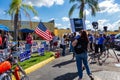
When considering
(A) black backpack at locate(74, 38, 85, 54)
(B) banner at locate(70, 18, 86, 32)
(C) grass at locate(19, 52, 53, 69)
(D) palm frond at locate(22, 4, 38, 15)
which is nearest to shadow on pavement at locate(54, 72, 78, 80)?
(A) black backpack at locate(74, 38, 85, 54)

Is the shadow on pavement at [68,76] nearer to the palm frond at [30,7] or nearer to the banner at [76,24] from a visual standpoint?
the banner at [76,24]

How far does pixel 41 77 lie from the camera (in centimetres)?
1211

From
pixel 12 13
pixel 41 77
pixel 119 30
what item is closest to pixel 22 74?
pixel 41 77

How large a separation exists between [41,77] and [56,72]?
4.34 ft

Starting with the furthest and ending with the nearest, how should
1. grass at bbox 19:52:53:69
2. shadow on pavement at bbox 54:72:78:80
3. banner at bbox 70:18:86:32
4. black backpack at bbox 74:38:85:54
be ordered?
grass at bbox 19:52:53:69 → banner at bbox 70:18:86:32 → shadow on pavement at bbox 54:72:78:80 → black backpack at bbox 74:38:85:54

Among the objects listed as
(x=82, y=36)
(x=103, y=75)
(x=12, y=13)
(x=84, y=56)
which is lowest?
(x=103, y=75)

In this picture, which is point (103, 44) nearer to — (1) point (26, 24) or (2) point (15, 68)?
(2) point (15, 68)

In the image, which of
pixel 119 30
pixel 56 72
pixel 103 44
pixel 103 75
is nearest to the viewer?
pixel 103 75

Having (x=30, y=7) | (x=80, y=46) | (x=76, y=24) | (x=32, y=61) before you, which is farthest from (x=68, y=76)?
(x=30, y=7)

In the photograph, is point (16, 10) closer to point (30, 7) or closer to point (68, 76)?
point (30, 7)

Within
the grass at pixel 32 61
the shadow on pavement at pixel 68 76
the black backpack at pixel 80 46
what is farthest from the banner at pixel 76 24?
the black backpack at pixel 80 46

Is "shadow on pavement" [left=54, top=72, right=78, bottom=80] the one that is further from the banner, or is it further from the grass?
the banner

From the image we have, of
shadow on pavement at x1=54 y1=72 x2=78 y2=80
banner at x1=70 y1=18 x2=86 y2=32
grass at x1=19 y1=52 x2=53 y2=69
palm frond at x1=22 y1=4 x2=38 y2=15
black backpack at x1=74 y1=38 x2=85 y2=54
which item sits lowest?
shadow on pavement at x1=54 y1=72 x2=78 y2=80

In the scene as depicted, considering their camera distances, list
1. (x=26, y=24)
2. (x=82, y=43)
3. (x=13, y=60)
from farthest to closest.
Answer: (x=26, y=24), (x=82, y=43), (x=13, y=60)
